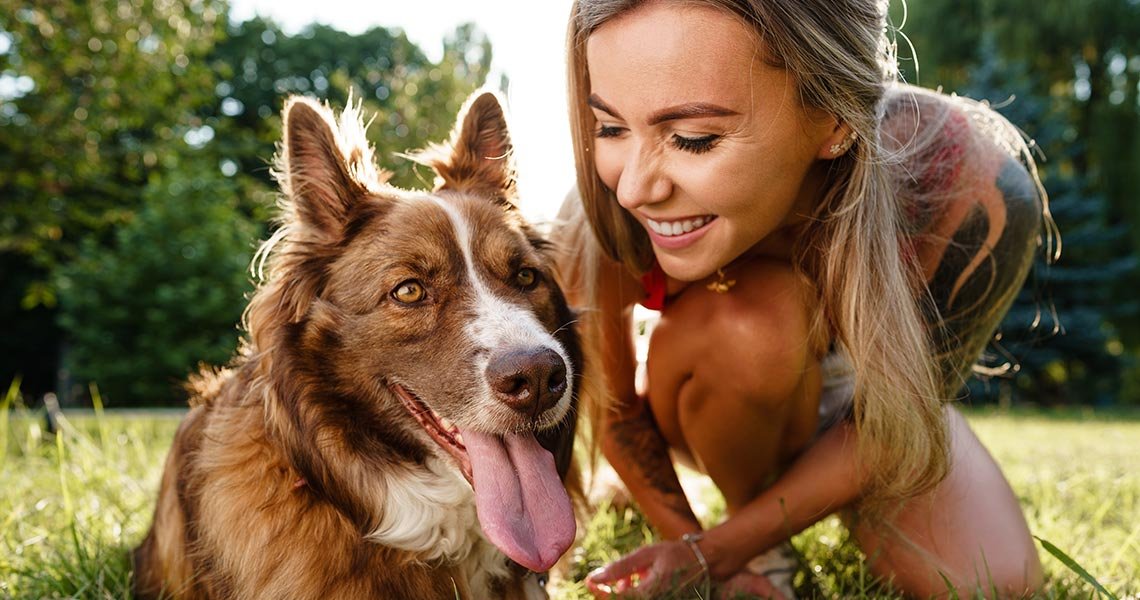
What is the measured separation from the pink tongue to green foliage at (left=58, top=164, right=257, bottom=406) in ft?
38.8

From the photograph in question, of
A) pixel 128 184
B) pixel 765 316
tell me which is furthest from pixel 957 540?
pixel 128 184

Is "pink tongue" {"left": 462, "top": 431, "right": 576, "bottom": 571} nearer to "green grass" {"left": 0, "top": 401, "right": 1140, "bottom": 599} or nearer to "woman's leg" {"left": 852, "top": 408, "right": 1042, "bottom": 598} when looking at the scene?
"green grass" {"left": 0, "top": 401, "right": 1140, "bottom": 599}

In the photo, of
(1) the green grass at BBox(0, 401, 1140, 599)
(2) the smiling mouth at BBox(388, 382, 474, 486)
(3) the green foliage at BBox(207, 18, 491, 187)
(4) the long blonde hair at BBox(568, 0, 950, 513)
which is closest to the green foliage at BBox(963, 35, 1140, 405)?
(3) the green foliage at BBox(207, 18, 491, 187)

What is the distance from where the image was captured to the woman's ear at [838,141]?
272 cm

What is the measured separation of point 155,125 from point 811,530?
11.8 metres

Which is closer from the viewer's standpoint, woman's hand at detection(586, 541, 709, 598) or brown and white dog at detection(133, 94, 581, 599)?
brown and white dog at detection(133, 94, 581, 599)

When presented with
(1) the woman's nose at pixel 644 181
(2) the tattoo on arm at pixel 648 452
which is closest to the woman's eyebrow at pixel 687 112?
(1) the woman's nose at pixel 644 181

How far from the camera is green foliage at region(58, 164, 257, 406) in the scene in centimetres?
1323

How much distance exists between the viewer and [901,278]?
2.79 m

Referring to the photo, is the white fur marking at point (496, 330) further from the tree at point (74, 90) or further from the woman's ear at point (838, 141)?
the tree at point (74, 90)

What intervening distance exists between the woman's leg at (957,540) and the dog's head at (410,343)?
1163 mm

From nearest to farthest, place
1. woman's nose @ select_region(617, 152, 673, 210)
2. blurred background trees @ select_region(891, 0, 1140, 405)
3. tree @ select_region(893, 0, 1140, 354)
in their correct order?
woman's nose @ select_region(617, 152, 673, 210) → blurred background trees @ select_region(891, 0, 1140, 405) → tree @ select_region(893, 0, 1140, 354)

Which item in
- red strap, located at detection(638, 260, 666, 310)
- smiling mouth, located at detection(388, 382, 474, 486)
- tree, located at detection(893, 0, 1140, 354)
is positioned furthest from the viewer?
tree, located at detection(893, 0, 1140, 354)

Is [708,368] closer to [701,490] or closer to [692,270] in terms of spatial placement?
[692,270]
